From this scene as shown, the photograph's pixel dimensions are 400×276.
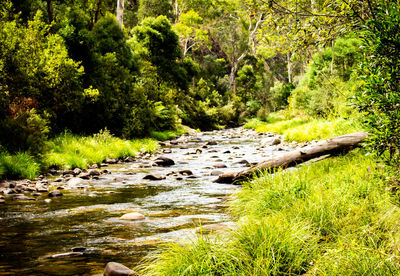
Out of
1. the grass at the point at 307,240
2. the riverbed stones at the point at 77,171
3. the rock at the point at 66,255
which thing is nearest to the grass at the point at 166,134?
the riverbed stones at the point at 77,171

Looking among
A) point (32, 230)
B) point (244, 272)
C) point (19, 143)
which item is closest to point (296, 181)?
point (244, 272)

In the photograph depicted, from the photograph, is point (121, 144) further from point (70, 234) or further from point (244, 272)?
point (244, 272)

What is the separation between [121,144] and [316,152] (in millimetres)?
9690

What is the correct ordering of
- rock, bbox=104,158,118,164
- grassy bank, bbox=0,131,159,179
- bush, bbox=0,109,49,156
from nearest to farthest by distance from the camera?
1. grassy bank, bbox=0,131,159,179
2. bush, bbox=0,109,49,156
3. rock, bbox=104,158,118,164

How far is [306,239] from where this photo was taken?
12.2 ft

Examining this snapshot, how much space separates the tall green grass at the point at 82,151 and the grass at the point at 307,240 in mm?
7893

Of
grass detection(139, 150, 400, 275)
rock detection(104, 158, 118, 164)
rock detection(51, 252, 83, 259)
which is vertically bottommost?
rock detection(104, 158, 118, 164)

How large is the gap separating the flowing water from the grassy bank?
6.53 feet

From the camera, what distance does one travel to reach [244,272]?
317 centimetres

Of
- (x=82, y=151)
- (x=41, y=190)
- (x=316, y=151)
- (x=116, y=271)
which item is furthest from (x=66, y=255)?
(x=82, y=151)

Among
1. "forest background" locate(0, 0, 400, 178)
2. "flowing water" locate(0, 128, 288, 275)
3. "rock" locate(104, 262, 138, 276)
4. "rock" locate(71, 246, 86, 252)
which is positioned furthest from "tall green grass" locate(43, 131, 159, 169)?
"rock" locate(104, 262, 138, 276)

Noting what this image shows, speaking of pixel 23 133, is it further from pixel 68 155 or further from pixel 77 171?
pixel 68 155

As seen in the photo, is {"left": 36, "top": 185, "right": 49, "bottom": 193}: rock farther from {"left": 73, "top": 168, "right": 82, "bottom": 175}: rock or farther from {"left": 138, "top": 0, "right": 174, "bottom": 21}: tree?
{"left": 138, "top": 0, "right": 174, "bottom": 21}: tree

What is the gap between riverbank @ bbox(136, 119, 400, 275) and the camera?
3.09 m
